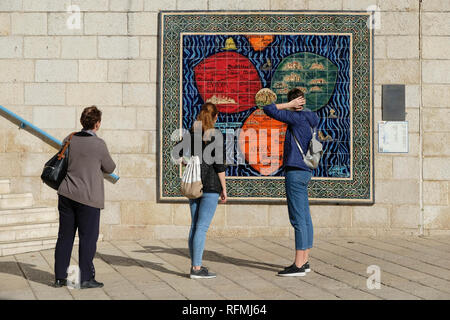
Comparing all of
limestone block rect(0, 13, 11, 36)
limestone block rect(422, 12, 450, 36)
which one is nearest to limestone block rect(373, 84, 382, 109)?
limestone block rect(422, 12, 450, 36)

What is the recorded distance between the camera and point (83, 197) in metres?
5.66

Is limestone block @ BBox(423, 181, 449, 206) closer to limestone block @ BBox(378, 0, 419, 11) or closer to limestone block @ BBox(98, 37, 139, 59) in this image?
limestone block @ BBox(378, 0, 419, 11)

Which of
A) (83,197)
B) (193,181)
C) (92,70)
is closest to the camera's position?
(83,197)

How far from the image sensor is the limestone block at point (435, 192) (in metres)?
8.87

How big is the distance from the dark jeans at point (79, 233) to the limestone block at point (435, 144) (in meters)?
5.23

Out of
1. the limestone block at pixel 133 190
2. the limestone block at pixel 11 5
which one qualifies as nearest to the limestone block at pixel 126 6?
the limestone block at pixel 11 5

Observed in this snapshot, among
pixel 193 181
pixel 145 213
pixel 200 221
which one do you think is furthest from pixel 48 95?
pixel 200 221

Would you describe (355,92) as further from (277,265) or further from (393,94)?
(277,265)

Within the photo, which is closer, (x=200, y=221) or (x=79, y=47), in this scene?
(x=200, y=221)

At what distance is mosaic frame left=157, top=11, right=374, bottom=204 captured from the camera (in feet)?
29.2

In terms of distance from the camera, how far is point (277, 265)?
6.89 m

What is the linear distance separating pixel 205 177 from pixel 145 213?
3157mm

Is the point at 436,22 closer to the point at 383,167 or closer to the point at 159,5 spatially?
the point at 383,167

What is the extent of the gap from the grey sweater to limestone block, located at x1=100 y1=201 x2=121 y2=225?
3.23 metres
